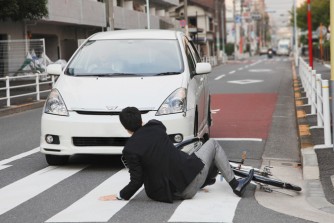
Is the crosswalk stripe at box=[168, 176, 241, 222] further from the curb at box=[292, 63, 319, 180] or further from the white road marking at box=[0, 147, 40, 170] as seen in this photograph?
the white road marking at box=[0, 147, 40, 170]

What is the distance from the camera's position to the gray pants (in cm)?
568

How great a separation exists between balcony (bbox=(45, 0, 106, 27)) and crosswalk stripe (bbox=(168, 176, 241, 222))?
24.2 metres

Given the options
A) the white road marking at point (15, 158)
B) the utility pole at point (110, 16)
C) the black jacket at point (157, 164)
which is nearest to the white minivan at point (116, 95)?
the white road marking at point (15, 158)

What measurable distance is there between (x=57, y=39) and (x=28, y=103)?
746 inches

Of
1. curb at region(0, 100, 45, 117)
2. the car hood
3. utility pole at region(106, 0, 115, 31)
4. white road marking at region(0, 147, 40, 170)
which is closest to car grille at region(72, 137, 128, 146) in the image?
the car hood

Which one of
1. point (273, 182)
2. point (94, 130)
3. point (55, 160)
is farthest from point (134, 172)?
point (55, 160)

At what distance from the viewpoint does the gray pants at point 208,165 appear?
568 cm

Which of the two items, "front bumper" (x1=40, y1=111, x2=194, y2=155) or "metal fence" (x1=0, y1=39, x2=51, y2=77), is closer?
"front bumper" (x1=40, y1=111, x2=194, y2=155)

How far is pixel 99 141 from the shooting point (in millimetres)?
7145

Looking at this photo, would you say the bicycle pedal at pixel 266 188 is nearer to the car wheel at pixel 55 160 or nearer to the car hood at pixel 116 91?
the car hood at pixel 116 91

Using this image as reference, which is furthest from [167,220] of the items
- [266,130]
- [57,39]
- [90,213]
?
[57,39]

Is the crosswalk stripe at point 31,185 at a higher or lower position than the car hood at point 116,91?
lower

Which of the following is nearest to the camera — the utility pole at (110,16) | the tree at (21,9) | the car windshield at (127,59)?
the car windshield at (127,59)

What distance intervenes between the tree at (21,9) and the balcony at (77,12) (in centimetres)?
490
